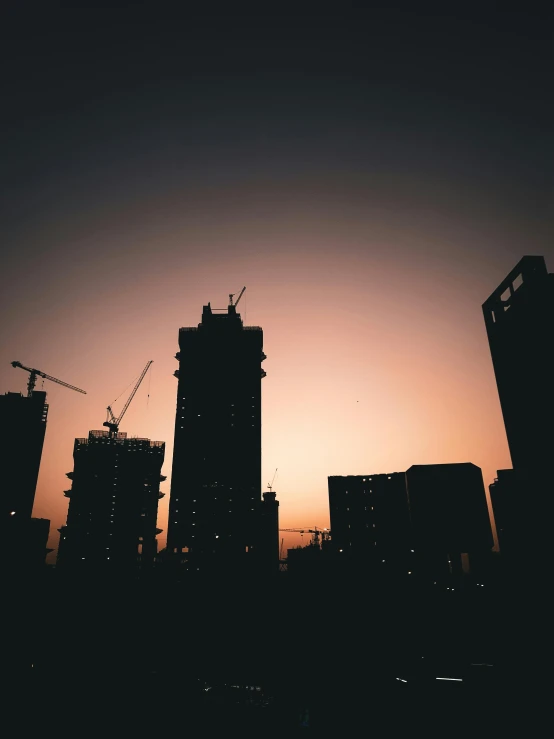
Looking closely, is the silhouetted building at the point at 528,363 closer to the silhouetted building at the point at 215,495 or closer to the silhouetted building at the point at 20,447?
the silhouetted building at the point at 215,495

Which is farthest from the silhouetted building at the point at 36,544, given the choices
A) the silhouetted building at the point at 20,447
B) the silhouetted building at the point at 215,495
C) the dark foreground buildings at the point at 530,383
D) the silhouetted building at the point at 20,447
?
the dark foreground buildings at the point at 530,383

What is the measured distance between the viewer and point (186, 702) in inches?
1297

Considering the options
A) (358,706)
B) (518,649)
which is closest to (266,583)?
(518,649)

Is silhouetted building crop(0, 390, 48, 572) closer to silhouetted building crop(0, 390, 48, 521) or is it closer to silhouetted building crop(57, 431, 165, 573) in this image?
silhouetted building crop(0, 390, 48, 521)

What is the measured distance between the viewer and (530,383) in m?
69.7

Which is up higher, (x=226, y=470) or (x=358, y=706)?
(x=226, y=470)

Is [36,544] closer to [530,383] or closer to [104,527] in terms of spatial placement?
[104,527]

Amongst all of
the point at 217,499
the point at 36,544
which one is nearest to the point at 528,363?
the point at 36,544

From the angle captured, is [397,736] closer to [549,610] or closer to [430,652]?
[549,610]

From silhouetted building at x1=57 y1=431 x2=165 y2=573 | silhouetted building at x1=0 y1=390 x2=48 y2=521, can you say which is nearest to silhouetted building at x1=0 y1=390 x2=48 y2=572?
silhouetted building at x1=0 y1=390 x2=48 y2=521

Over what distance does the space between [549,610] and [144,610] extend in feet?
326

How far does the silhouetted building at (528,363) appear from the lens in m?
65.5

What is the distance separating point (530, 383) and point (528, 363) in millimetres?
3472

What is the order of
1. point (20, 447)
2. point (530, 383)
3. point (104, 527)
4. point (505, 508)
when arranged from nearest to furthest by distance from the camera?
point (530, 383) < point (505, 508) < point (20, 447) < point (104, 527)
